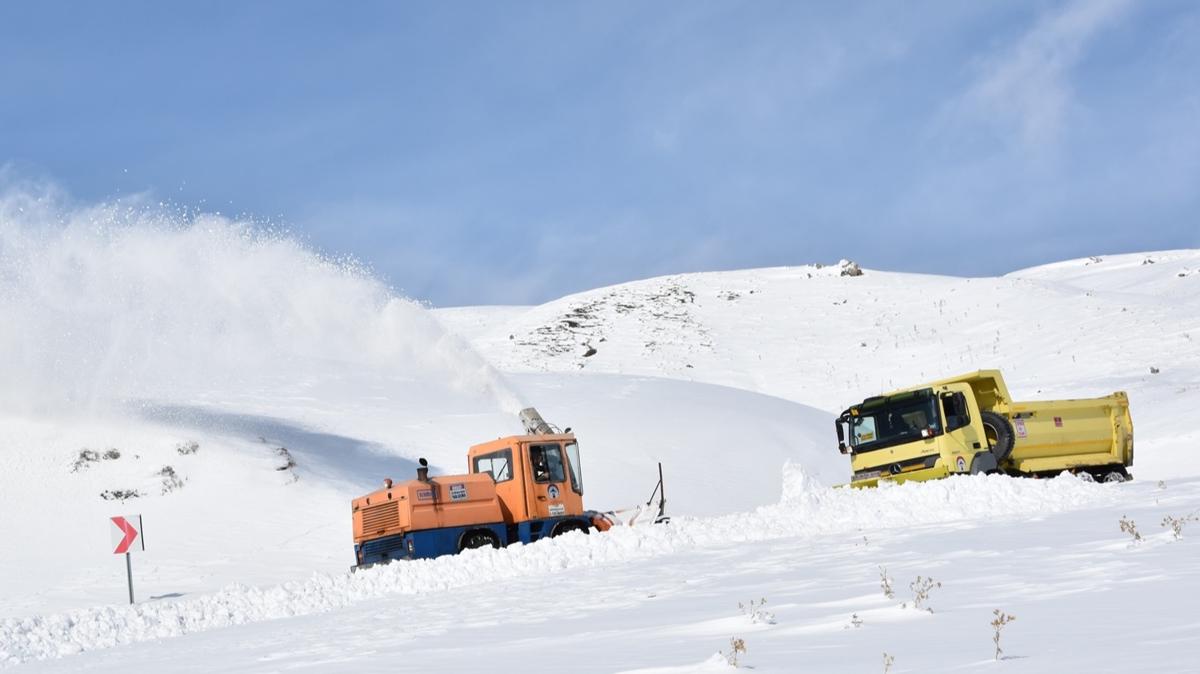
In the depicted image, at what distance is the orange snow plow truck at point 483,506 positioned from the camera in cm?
1828

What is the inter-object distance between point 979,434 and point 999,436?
2.93 feet

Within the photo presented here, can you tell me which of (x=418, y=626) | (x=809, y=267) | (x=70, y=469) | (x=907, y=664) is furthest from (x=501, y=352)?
(x=907, y=664)

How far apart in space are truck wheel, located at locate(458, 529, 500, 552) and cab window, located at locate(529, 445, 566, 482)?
1.26 meters

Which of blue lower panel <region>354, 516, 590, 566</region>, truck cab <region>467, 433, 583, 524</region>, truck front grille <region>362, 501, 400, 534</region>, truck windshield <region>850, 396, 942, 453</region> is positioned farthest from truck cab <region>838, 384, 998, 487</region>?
truck front grille <region>362, 501, 400, 534</region>

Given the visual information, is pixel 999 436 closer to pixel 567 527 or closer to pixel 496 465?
pixel 567 527

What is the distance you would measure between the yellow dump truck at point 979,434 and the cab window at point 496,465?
21.6 feet

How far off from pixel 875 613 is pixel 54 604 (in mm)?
15836

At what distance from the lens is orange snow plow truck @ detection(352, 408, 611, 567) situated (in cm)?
1828

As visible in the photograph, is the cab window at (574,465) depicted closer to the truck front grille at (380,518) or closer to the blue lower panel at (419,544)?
the blue lower panel at (419,544)

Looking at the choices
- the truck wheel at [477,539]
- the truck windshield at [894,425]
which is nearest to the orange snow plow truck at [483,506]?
the truck wheel at [477,539]

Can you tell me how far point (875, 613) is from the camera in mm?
7801

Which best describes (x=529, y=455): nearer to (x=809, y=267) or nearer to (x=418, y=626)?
(x=418, y=626)

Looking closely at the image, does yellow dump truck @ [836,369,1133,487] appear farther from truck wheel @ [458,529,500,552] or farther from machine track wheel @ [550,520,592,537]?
truck wheel @ [458,529,500,552]

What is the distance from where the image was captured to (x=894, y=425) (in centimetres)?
2098
